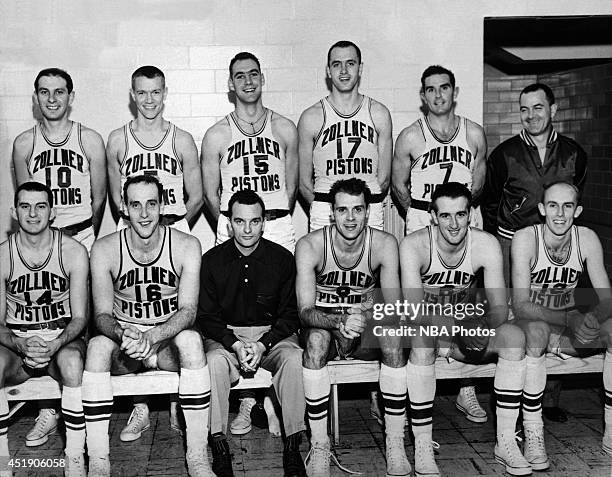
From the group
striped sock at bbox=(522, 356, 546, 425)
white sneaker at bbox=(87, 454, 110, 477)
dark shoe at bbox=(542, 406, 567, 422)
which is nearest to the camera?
white sneaker at bbox=(87, 454, 110, 477)

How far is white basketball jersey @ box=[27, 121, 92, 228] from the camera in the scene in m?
5.14

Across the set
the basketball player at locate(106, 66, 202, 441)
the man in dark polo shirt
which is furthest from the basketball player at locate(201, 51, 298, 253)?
the man in dark polo shirt

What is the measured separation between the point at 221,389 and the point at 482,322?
153 centimetres

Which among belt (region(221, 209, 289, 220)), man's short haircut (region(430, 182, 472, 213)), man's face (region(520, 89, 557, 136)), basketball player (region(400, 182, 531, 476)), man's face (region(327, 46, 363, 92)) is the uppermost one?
man's face (region(327, 46, 363, 92))

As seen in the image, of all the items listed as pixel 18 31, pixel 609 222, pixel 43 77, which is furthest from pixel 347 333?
pixel 609 222

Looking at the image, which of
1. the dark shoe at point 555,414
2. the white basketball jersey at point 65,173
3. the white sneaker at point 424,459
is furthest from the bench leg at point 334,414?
the white basketball jersey at point 65,173

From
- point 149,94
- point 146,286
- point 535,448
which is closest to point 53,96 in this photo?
point 149,94

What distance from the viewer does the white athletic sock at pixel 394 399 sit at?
4172 millimetres

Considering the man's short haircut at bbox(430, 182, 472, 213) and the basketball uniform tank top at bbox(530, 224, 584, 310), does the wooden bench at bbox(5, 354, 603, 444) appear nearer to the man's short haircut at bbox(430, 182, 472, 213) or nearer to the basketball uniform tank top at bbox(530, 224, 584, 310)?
the basketball uniform tank top at bbox(530, 224, 584, 310)

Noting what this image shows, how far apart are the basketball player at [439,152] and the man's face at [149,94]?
1604 millimetres

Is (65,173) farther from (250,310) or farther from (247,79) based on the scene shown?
(250,310)

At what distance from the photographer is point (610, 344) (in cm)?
439

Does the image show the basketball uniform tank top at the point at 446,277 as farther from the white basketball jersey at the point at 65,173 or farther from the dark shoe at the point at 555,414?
the white basketball jersey at the point at 65,173

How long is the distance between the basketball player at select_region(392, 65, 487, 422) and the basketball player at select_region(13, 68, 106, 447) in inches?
80.2
